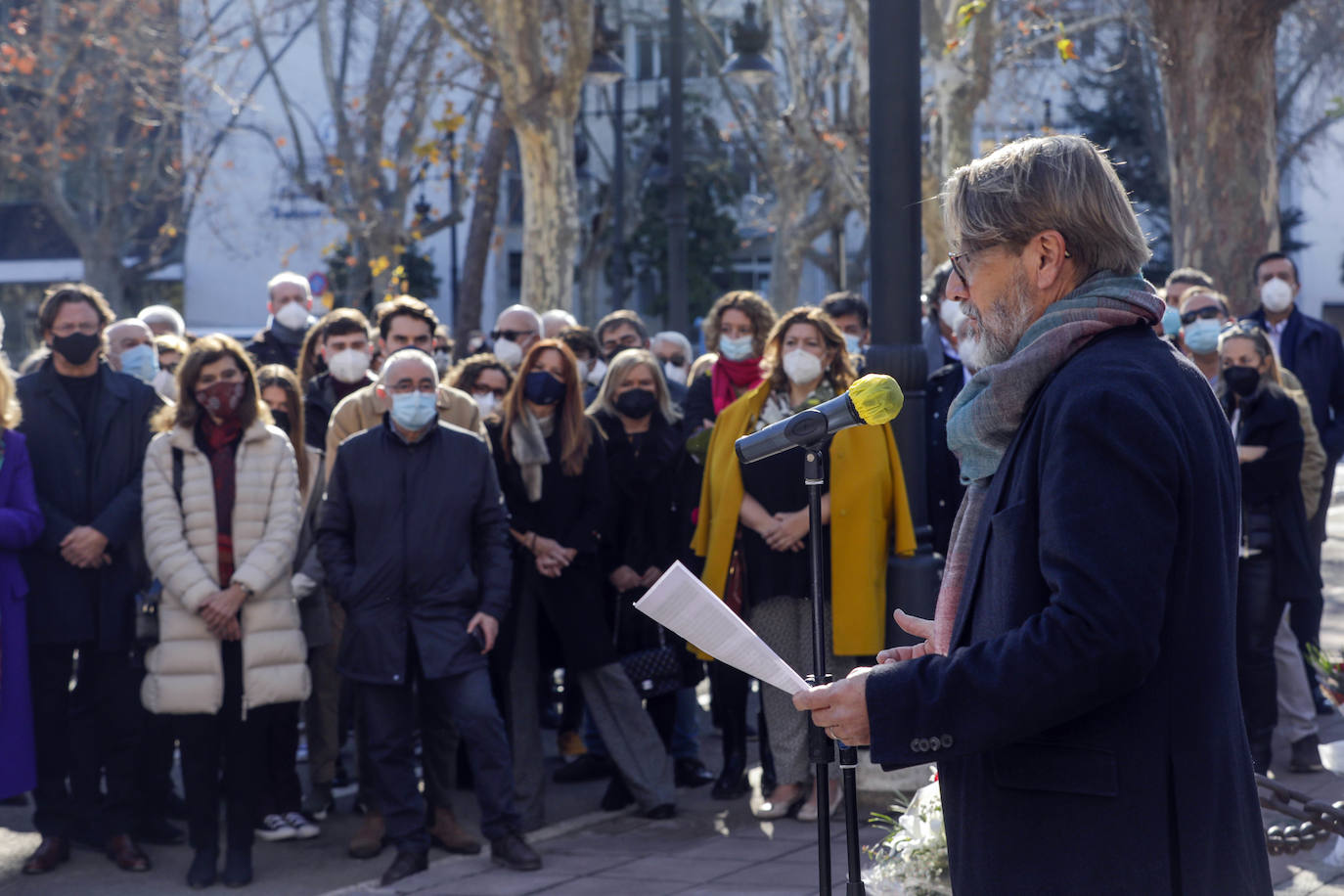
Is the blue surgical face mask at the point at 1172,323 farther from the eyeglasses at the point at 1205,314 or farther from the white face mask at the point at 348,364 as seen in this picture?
the white face mask at the point at 348,364

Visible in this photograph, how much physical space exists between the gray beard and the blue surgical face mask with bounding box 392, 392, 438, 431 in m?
4.04

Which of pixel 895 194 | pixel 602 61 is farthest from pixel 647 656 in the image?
pixel 602 61

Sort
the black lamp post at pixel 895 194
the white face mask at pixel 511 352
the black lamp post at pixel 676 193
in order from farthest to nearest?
the black lamp post at pixel 676 193
the white face mask at pixel 511 352
the black lamp post at pixel 895 194

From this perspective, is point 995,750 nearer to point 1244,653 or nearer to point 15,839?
point 1244,653

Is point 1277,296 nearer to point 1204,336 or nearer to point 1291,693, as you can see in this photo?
point 1204,336

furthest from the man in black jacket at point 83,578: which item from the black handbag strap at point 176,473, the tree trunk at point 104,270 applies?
the tree trunk at point 104,270

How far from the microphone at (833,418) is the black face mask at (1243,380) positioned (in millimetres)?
4673

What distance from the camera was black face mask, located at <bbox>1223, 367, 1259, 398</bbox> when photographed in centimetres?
721

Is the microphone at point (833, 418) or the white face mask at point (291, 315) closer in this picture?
the microphone at point (833, 418)

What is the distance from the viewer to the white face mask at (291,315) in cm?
942

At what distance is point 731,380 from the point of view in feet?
25.8

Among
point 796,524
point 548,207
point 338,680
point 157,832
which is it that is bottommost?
point 157,832

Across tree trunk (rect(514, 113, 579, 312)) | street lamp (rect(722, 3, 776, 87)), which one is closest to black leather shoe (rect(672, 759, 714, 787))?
tree trunk (rect(514, 113, 579, 312))

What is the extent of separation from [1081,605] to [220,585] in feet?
15.5
